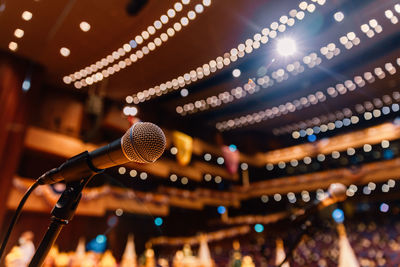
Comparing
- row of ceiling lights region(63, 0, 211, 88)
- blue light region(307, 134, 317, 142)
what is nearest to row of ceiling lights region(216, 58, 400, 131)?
row of ceiling lights region(63, 0, 211, 88)

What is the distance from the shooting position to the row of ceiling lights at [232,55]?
1.39m

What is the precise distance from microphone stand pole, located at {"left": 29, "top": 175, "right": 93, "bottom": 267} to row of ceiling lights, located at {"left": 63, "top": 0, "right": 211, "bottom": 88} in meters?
2.66

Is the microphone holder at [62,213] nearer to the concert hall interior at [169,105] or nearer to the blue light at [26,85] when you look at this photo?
the concert hall interior at [169,105]

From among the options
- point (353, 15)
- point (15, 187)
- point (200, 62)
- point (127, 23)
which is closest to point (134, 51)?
point (127, 23)

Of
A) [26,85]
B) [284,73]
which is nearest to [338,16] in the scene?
[284,73]

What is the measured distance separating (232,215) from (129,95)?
34.1 feet

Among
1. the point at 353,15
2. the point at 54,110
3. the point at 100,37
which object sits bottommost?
the point at 353,15

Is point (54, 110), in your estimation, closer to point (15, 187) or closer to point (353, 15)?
point (15, 187)

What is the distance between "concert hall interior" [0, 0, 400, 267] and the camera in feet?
4.27

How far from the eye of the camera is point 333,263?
370cm

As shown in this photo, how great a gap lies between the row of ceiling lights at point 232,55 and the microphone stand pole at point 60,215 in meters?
1.02

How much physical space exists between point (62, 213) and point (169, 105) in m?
1.80

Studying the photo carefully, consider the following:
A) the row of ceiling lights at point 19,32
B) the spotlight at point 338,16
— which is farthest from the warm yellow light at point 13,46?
the spotlight at point 338,16

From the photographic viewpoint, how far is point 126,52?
11.6ft
